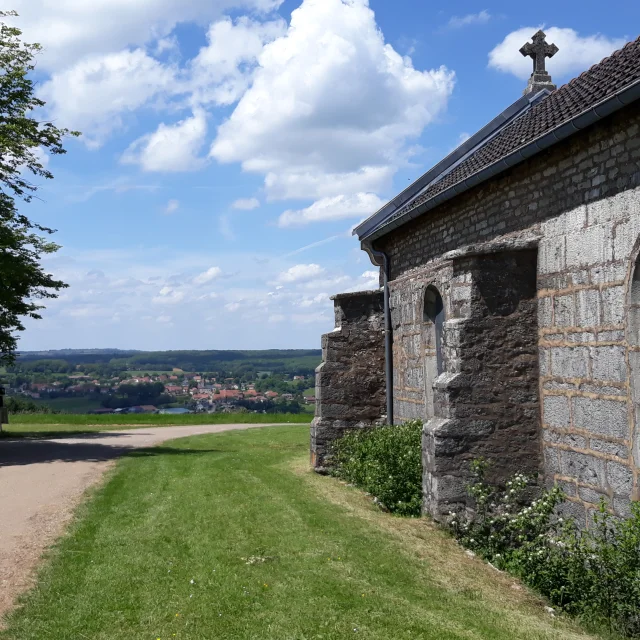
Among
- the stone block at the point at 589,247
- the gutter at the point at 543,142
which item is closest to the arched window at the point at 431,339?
the gutter at the point at 543,142

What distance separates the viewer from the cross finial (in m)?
13.1

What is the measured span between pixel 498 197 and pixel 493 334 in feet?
6.56

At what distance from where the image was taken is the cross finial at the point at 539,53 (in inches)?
514

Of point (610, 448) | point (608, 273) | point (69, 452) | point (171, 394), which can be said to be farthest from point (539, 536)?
point (171, 394)

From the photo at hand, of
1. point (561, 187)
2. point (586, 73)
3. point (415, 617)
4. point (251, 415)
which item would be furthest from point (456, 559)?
point (251, 415)

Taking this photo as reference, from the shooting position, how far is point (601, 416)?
272 inches

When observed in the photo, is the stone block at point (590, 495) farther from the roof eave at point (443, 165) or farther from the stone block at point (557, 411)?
the roof eave at point (443, 165)

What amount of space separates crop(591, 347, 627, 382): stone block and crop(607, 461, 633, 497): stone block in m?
0.80

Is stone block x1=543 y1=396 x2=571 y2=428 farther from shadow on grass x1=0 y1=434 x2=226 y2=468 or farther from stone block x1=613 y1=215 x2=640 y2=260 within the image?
shadow on grass x1=0 y1=434 x2=226 y2=468

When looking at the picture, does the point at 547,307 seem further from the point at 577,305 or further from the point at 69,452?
the point at 69,452

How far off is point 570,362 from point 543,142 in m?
2.30

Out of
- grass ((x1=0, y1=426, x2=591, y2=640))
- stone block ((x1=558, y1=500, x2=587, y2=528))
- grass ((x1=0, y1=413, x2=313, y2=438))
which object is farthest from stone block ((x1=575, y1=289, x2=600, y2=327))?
grass ((x1=0, y1=413, x2=313, y2=438))

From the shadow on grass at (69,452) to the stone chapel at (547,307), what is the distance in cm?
765

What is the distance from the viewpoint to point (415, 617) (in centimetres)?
538
